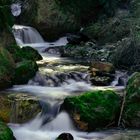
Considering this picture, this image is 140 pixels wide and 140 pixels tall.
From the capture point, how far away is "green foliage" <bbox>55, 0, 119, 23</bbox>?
67.3 ft

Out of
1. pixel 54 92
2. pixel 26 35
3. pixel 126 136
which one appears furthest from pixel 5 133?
pixel 26 35

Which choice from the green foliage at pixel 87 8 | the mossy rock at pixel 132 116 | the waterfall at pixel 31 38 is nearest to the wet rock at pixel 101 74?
the mossy rock at pixel 132 116

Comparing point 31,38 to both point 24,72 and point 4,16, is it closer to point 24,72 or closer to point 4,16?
point 4,16

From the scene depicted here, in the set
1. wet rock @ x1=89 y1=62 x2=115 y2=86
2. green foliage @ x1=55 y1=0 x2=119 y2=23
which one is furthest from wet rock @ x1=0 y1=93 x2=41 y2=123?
green foliage @ x1=55 y1=0 x2=119 y2=23

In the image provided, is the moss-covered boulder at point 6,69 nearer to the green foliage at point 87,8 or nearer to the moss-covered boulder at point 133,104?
the moss-covered boulder at point 133,104

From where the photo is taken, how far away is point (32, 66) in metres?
12.2

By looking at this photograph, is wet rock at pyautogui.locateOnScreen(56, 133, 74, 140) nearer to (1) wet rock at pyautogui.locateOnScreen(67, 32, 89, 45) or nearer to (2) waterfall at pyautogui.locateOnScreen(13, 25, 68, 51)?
(1) wet rock at pyautogui.locateOnScreen(67, 32, 89, 45)

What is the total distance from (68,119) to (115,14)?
11.8 m

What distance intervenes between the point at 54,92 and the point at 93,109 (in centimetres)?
177

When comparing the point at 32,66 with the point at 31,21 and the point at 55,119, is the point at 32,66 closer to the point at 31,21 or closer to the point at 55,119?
the point at 55,119

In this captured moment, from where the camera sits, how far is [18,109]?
9367 millimetres

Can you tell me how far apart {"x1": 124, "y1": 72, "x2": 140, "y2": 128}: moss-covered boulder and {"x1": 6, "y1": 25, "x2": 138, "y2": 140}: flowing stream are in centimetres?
49

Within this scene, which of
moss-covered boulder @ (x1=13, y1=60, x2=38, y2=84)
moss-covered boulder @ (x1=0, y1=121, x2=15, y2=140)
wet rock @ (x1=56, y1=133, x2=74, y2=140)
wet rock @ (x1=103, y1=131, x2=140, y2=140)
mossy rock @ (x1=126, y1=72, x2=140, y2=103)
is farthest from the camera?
moss-covered boulder @ (x1=13, y1=60, x2=38, y2=84)

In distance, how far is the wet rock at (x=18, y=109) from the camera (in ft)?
30.5
